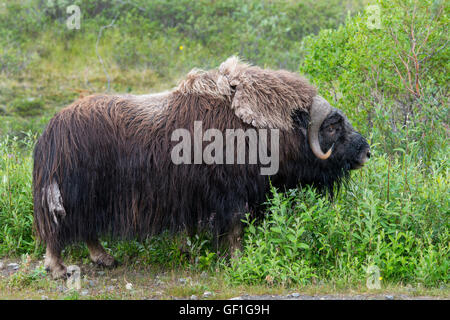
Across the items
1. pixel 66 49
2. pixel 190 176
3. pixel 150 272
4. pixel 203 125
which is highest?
pixel 66 49

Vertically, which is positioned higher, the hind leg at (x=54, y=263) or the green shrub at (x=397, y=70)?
the green shrub at (x=397, y=70)

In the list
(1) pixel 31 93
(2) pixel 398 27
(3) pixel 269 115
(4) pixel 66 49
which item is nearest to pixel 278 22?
(4) pixel 66 49

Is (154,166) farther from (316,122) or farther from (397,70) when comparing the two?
(397,70)

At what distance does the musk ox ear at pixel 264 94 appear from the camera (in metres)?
3.76

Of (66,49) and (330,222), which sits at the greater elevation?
(66,49)

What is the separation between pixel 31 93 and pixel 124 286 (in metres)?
5.38

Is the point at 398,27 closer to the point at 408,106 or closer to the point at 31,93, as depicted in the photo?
the point at 408,106

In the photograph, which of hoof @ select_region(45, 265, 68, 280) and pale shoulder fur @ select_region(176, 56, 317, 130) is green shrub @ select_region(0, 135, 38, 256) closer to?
hoof @ select_region(45, 265, 68, 280)

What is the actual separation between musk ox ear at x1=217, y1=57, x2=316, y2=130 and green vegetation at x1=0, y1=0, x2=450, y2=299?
52 centimetres

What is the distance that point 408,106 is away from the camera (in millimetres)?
5434

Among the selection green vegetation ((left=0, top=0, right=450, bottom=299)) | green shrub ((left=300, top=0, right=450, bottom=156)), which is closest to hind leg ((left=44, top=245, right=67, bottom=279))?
green vegetation ((left=0, top=0, right=450, bottom=299))

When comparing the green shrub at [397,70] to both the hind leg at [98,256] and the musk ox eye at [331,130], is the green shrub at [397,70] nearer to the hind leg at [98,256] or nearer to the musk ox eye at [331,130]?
the musk ox eye at [331,130]

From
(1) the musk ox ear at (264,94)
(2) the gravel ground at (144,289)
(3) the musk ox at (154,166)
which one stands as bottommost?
(2) the gravel ground at (144,289)

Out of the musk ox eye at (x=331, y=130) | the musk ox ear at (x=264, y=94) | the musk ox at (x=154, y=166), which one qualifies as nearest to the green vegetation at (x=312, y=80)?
the musk ox at (x=154, y=166)
